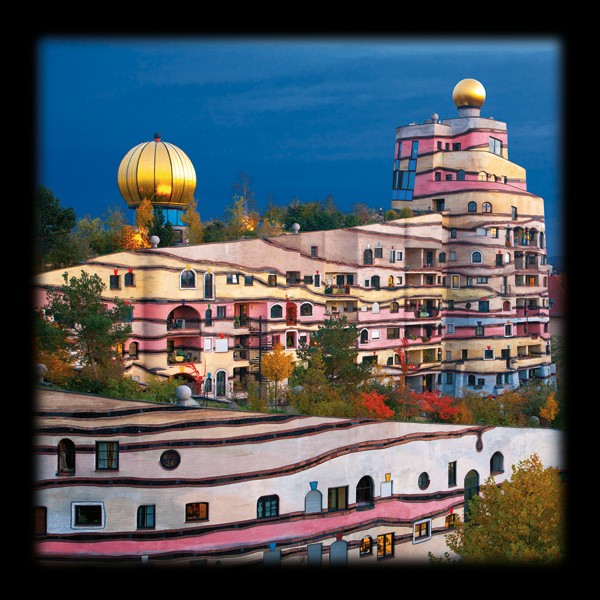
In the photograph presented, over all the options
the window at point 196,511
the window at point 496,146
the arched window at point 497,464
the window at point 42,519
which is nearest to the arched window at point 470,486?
the arched window at point 497,464

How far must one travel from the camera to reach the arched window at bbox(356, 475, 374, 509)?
19156 millimetres

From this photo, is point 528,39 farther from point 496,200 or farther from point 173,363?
point 496,200

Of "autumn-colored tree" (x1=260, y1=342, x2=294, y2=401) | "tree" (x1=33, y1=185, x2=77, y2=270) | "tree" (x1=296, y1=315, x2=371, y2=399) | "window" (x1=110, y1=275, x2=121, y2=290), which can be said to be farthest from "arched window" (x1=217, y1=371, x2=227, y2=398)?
"tree" (x1=33, y1=185, x2=77, y2=270)

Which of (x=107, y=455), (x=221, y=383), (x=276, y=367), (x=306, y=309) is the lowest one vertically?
(x=107, y=455)

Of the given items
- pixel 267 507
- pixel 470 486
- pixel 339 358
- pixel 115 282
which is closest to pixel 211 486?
pixel 267 507

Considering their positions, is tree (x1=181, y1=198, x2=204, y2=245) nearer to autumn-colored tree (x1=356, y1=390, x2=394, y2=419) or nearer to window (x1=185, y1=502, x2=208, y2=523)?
autumn-colored tree (x1=356, y1=390, x2=394, y2=419)

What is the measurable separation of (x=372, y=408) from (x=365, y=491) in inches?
91.0

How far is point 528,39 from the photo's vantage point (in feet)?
8.34

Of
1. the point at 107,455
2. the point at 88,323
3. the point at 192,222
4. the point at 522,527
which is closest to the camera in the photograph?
the point at 522,527

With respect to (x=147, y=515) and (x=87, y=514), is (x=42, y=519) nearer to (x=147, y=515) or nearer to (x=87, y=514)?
(x=87, y=514)

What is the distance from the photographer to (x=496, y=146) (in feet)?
123

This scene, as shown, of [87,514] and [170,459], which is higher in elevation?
[170,459]

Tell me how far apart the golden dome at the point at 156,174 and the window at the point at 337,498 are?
1487cm

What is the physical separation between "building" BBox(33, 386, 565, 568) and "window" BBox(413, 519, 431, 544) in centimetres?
48
